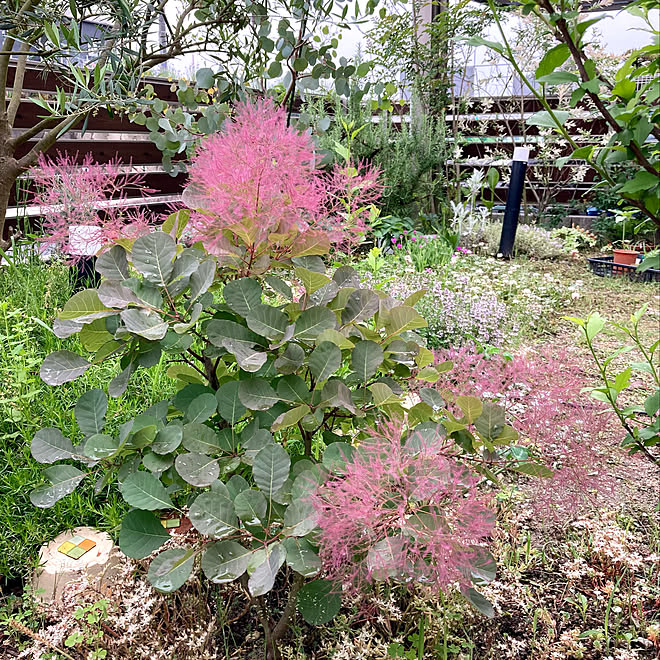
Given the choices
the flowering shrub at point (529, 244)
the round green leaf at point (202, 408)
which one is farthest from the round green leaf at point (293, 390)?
the flowering shrub at point (529, 244)

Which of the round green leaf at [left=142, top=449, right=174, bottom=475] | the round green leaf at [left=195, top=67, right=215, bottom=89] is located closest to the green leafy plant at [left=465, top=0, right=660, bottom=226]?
the round green leaf at [left=142, top=449, right=174, bottom=475]

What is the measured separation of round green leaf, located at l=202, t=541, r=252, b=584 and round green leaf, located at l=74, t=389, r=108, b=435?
0.36m

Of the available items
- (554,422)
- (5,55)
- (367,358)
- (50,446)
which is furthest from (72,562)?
(5,55)

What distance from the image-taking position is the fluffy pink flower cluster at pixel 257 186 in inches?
39.1

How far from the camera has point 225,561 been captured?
851 mm

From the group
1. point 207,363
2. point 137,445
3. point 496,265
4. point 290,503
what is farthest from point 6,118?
point 496,265

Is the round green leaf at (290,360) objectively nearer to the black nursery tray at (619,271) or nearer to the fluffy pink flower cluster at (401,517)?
the fluffy pink flower cluster at (401,517)

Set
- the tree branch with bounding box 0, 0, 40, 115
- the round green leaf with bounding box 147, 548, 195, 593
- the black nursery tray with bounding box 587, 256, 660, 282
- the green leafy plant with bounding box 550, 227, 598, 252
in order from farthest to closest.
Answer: the green leafy plant with bounding box 550, 227, 598, 252 < the black nursery tray with bounding box 587, 256, 660, 282 < the tree branch with bounding box 0, 0, 40, 115 < the round green leaf with bounding box 147, 548, 195, 593

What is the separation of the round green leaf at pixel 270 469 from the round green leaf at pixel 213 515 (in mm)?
65

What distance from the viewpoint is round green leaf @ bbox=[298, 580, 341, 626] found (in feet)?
3.12

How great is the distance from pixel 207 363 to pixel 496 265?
463 cm

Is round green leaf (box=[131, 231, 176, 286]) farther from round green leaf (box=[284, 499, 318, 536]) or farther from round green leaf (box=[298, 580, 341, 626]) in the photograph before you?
round green leaf (box=[298, 580, 341, 626])

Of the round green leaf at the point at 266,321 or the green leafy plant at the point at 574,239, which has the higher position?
the round green leaf at the point at 266,321

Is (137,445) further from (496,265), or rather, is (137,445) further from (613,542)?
(496,265)
